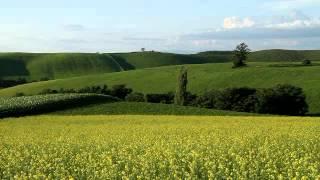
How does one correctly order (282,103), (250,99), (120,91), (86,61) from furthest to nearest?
(86,61) < (120,91) < (250,99) < (282,103)

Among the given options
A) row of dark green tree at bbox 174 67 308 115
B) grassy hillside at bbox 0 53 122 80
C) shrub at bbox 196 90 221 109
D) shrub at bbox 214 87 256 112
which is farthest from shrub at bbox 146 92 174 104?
grassy hillside at bbox 0 53 122 80

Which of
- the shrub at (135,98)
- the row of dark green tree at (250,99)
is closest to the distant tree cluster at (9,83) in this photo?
the shrub at (135,98)

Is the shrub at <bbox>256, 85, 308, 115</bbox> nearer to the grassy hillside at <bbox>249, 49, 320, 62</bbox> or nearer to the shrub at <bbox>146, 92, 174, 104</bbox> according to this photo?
the shrub at <bbox>146, 92, 174, 104</bbox>

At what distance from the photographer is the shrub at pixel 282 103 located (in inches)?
3063

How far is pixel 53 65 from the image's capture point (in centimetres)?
17725

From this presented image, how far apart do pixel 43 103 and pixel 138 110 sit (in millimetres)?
9530

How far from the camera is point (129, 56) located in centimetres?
19850

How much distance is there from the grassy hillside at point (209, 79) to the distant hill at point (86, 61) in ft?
143

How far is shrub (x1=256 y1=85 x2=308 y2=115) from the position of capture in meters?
77.8

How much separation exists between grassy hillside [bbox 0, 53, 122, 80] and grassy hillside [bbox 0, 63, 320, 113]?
43.7 metres

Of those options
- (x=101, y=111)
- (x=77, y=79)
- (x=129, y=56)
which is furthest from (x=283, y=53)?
(x=101, y=111)

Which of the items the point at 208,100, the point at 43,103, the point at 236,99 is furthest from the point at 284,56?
the point at 43,103

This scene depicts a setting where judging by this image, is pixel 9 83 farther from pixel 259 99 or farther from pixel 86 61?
pixel 259 99

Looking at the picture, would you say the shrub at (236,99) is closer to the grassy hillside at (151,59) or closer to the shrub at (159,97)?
the shrub at (159,97)
